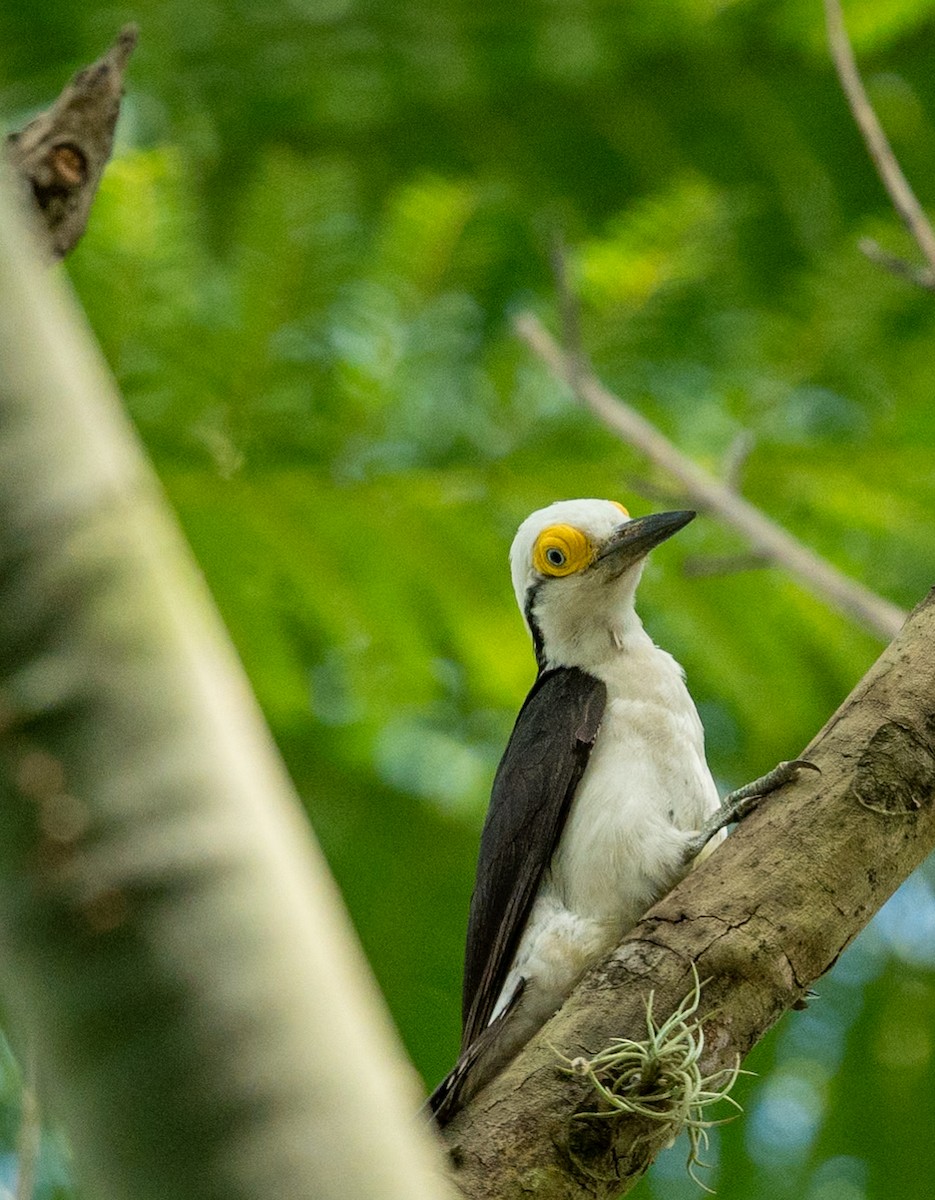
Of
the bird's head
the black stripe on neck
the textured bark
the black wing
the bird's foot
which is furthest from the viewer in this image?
the black stripe on neck

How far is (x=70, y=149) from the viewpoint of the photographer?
347 centimetres

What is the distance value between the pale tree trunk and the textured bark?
6.46 feet

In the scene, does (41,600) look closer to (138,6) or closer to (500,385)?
(500,385)

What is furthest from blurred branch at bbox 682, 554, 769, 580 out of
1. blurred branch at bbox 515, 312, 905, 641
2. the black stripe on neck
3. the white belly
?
the white belly

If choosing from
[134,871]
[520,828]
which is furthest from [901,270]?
[134,871]

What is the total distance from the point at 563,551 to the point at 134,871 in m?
4.05

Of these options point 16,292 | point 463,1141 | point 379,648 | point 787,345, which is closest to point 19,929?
point 16,292

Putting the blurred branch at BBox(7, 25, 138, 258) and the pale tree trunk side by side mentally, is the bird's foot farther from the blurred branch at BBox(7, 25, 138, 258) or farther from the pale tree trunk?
the pale tree trunk

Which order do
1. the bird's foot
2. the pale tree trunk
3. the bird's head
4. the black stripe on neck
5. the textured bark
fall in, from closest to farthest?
1. the pale tree trunk
2. the textured bark
3. the bird's foot
4. the bird's head
5. the black stripe on neck

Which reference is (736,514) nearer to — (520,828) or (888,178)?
(888,178)

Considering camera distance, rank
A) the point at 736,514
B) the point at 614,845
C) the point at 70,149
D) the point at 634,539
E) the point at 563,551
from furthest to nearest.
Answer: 1. the point at 736,514
2. the point at 563,551
3. the point at 634,539
4. the point at 614,845
5. the point at 70,149

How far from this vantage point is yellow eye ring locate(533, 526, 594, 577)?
508 centimetres

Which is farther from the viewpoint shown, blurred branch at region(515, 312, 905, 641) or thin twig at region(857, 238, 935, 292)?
blurred branch at region(515, 312, 905, 641)

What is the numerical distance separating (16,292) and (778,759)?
6278 millimetres
